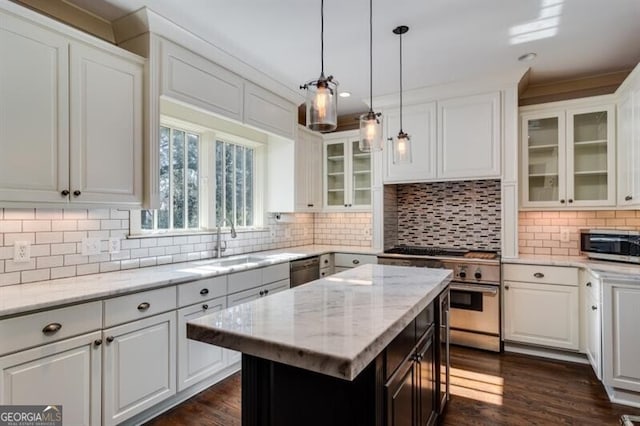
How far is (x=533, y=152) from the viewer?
352cm

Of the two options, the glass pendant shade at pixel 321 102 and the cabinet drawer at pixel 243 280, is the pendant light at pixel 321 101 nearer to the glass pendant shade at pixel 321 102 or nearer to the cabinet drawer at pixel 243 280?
the glass pendant shade at pixel 321 102

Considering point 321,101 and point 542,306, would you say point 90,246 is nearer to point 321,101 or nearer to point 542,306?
point 321,101

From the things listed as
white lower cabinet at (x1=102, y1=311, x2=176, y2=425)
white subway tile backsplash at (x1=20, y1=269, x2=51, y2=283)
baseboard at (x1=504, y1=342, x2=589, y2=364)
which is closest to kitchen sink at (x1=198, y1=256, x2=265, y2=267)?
white lower cabinet at (x1=102, y1=311, x2=176, y2=425)

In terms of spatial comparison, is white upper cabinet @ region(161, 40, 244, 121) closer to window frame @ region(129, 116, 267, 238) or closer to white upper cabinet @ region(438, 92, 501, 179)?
window frame @ region(129, 116, 267, 238)

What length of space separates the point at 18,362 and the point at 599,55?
14.8 feet

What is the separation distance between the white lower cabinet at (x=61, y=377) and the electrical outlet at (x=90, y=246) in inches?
28.0

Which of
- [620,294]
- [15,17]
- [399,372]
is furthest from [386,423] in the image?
[15,17]

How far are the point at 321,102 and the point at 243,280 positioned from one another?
172 cm

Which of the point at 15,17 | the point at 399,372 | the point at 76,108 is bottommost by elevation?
the point at 399,372

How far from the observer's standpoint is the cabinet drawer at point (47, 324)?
157cm

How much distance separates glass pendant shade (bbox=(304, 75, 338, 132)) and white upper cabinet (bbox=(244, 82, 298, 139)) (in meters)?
1.59

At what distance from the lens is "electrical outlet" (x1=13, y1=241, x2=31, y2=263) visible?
2.03m

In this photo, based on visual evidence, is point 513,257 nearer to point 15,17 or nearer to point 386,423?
point 386,423

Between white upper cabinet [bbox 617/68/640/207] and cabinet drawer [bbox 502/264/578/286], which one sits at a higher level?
white upper cabinet [bbox 617/68/640/207]
